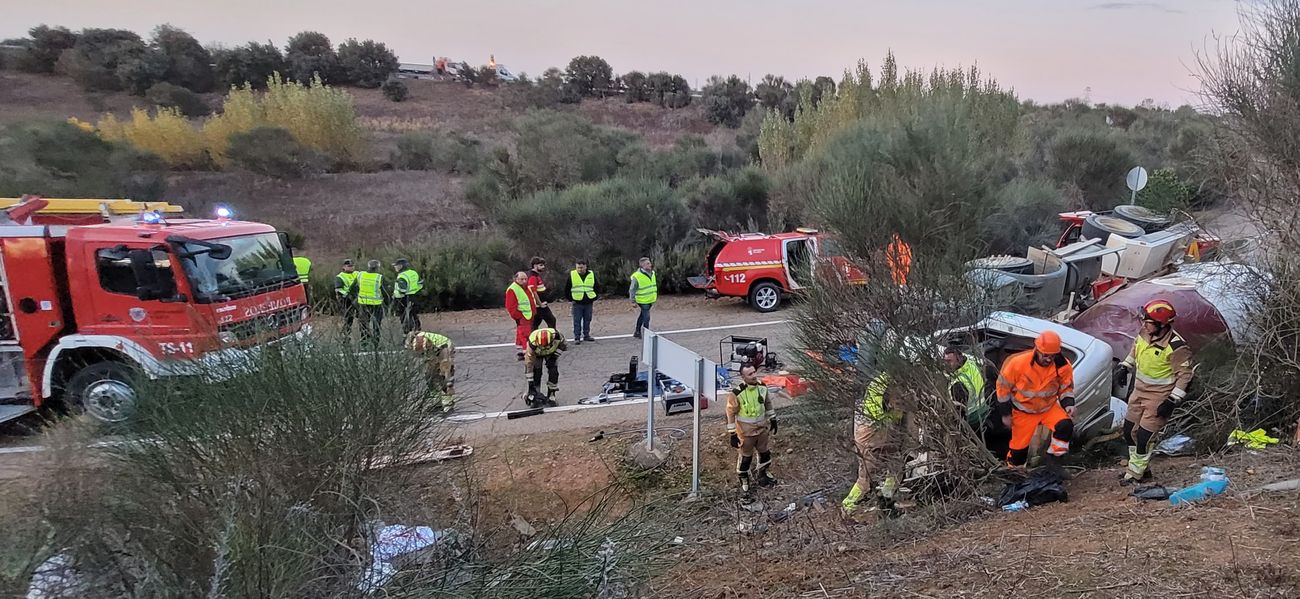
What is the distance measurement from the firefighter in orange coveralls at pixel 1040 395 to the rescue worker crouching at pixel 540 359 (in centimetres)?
524

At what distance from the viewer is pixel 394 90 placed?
5628 cm

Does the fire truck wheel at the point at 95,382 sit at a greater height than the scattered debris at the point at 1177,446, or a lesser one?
greater

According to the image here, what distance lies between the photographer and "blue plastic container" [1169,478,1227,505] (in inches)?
187

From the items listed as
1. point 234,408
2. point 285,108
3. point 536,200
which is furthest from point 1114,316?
point 285,108

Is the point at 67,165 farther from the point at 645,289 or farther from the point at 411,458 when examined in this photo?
the point at 411,458

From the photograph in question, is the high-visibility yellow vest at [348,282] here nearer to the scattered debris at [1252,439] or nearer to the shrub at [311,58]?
the scattered debris at [1252,439]

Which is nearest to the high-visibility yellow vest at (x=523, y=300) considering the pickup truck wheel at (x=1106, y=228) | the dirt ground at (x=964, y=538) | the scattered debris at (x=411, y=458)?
the dirt ground at (x=964, y=538)

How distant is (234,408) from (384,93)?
5826cm

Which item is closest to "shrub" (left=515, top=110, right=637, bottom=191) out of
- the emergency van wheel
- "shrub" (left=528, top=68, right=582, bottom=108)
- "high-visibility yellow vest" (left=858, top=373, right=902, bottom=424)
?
the emergency van wheel

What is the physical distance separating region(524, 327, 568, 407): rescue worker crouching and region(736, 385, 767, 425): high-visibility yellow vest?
10.1 ft

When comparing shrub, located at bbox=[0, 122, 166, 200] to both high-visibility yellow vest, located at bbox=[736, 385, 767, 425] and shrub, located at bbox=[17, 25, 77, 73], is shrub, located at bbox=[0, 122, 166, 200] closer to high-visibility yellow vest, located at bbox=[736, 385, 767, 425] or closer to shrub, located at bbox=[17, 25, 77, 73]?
high-visibility yellow vest, located at bbox=[736, 385, 767, 425]

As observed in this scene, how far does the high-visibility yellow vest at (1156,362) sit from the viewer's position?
572 centimetres

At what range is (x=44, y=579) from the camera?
2861 mm

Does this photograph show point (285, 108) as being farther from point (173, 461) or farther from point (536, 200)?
point (173, 461)
